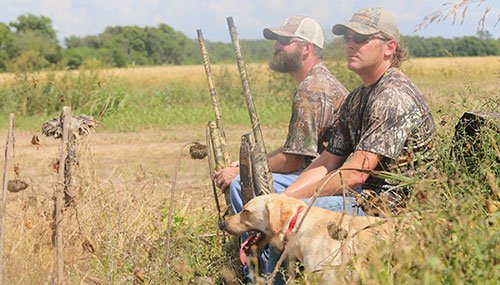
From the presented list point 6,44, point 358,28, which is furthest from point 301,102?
point 6,44

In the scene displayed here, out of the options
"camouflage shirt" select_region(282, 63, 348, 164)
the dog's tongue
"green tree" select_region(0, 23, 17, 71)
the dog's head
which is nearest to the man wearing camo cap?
"camouflage shirt" select_region(282, 63, 348, 164)

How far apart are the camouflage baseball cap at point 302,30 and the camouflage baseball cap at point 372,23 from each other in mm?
675

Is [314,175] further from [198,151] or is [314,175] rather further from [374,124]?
[198,151]

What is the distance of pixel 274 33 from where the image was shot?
5652 millimetres

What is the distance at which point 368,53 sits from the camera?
4762 millimetres

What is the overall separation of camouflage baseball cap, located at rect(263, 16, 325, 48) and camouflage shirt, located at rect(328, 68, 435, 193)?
0.95 m

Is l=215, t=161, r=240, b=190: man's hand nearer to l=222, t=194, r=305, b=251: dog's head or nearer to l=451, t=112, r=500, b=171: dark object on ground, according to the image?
l=222, t=194, r=305, b=251: dog's head

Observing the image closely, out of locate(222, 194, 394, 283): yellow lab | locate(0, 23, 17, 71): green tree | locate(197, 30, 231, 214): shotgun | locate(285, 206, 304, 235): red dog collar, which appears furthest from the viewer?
locate(0, 23, 17, 71): green tree

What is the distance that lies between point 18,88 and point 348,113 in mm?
17058

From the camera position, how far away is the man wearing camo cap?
4457 mm

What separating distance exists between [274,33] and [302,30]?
19 cm

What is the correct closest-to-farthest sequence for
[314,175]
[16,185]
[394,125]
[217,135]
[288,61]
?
[16,185], [394,125], [314,175], [217,135], [288,61]

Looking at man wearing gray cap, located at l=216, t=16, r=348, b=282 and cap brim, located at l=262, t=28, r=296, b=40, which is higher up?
cap brim, located at l=262, t=28, r=296, b=40

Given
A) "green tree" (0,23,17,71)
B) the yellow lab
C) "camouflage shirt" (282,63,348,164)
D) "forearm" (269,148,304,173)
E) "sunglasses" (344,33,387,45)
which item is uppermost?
"sunglasses" (344,33,387,45)
